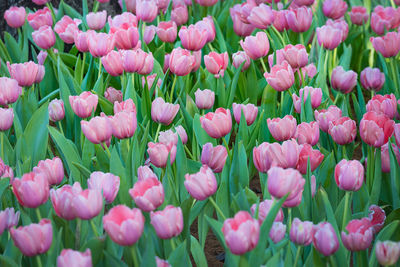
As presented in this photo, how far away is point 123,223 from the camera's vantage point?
1.06m

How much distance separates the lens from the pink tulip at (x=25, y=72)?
1.82 metres

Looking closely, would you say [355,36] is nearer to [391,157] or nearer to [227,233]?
[391,157]

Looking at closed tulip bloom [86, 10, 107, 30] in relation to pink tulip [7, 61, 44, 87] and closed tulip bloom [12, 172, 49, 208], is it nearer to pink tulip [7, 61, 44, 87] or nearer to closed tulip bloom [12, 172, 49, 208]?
pink tulip [7, 61, 44, 87]

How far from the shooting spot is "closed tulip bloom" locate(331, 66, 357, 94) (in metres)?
1.92

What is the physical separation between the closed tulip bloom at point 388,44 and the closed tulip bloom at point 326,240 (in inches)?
46.6

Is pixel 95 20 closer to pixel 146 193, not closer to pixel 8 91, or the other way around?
pixel 8 91

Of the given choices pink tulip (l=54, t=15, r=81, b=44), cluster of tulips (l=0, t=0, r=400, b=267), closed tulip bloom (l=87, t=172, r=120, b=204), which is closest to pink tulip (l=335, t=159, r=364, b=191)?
cluster of tulips (l=0, t=0, r=400, b=267)

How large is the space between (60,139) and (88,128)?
25 centimetres

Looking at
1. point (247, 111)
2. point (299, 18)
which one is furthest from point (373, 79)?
point (247, 111)

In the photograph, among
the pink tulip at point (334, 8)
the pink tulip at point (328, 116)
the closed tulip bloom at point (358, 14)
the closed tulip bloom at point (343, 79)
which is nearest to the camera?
the pink tulip at point (328, 116)

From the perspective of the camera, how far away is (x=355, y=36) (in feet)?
9.33

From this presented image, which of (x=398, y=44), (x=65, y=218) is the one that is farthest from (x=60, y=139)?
(x=398, y=44)

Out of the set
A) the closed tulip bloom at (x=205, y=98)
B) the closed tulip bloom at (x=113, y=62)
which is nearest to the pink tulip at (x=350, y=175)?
the closed tulip bloom at (x=205, y=98)

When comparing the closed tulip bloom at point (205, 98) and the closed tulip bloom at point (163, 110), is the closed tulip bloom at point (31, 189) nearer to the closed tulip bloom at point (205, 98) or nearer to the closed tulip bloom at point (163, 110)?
the closed tulip bloom at point (163, 110)
